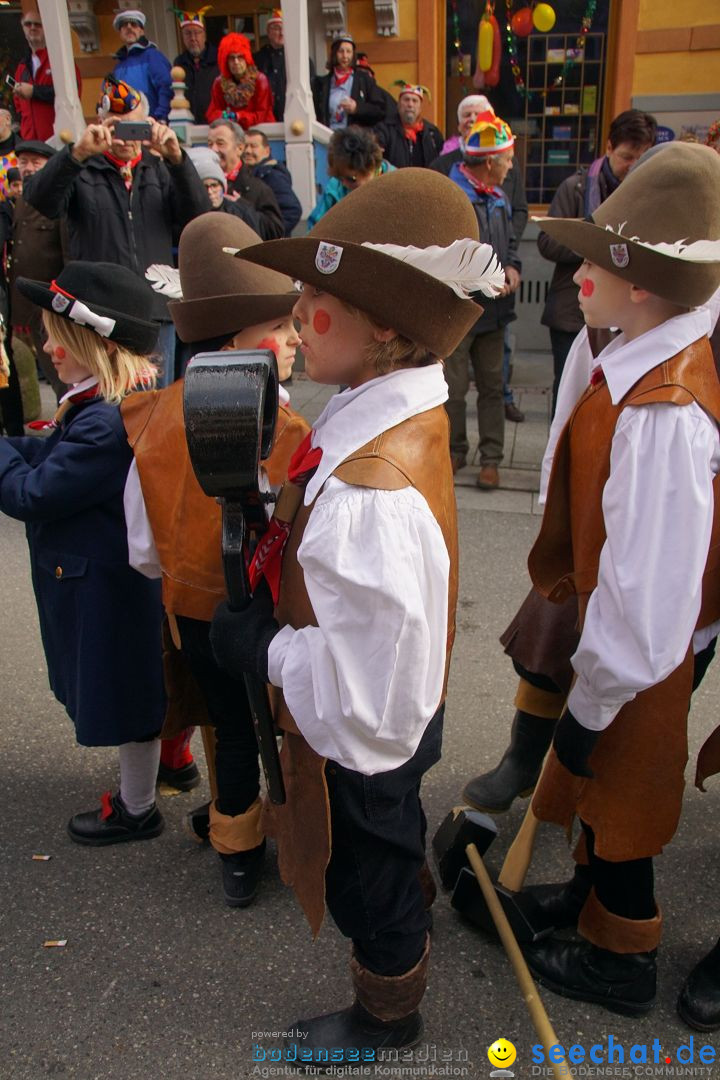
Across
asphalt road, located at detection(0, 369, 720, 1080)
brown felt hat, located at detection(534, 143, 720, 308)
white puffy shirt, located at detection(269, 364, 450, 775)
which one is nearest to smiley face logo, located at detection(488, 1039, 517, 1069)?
asphalt road, located at detection(0, 369, 720, 1080)

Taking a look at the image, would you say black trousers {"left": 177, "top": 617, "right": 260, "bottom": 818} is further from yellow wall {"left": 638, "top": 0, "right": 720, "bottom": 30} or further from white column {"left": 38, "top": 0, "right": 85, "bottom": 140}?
yellow wall {"left": 638, "top": 0, "right": 720, "bottom": 30}

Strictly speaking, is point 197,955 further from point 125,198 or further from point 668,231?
point 125,198

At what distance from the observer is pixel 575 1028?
1.99m

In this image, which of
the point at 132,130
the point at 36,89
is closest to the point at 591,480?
the point at 132,130

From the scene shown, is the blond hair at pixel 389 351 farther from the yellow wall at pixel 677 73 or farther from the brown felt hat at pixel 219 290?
the yellow wall at pixel 677 73

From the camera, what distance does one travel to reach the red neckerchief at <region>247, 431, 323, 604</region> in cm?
159

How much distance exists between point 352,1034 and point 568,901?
68cm

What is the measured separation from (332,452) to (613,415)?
0.63 meters

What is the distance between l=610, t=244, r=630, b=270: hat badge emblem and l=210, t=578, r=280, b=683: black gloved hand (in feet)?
3.20

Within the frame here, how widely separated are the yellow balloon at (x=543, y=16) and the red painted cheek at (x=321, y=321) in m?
9.70

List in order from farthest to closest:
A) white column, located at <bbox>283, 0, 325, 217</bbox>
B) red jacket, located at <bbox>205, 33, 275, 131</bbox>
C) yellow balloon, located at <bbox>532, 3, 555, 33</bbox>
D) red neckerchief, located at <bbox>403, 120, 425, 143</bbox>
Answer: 1. yellow balloon, located at <bbox>532, 3, 555, 33</bbox>
2. red jacket, located at <bbox>205, 33, 275, 131</bbox>
3. white column, located at <bbox>283, 0, 325, 217</bbox>
4. red neckerchief, located at <bbox>403, 120, 425, 143</bbox>

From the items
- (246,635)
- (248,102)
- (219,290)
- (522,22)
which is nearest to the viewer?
(246,635)

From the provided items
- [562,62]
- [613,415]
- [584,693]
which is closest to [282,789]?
[584,693]

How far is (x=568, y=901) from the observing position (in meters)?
2.26
